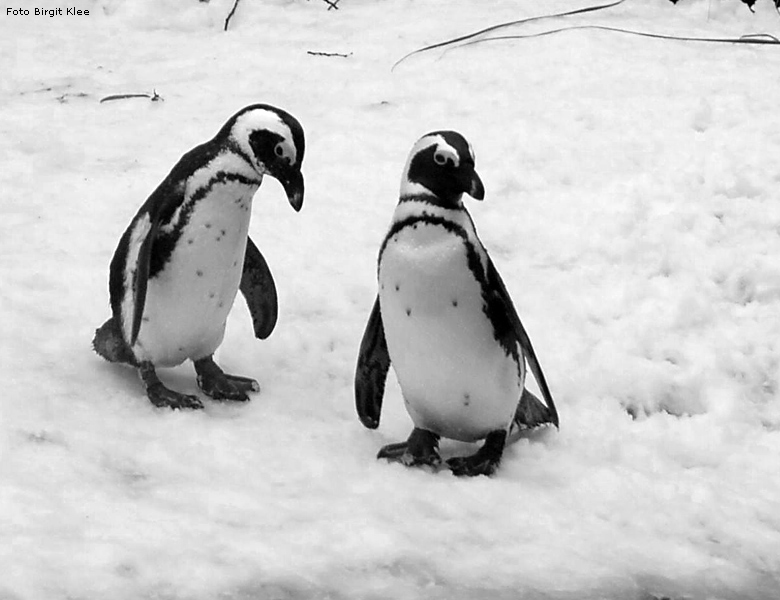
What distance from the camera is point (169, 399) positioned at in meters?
2.92

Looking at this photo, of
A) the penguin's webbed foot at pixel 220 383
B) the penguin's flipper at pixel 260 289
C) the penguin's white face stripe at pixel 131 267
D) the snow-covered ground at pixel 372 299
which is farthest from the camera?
the penguin's flipper at pixel 260 289

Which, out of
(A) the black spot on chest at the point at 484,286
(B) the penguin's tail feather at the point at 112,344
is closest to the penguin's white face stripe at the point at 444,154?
(A) the black spot on chest at the point at 484,286

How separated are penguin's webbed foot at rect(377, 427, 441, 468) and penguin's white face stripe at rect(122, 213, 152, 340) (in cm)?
75

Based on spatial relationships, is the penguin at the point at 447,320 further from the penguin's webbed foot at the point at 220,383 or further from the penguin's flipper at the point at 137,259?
the penguin's flipper at the point at 137,259

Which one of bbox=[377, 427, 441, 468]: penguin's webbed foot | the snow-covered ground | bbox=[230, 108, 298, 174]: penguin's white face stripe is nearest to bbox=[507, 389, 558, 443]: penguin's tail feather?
the snow-covered ground

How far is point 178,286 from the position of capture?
9.47 ft

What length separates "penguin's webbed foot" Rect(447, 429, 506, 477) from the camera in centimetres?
264

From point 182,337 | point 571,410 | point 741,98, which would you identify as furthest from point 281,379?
point 741,98

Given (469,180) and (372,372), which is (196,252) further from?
(469,180)

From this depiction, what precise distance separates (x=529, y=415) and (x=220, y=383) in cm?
84

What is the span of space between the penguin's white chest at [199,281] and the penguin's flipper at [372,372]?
15.9 inches

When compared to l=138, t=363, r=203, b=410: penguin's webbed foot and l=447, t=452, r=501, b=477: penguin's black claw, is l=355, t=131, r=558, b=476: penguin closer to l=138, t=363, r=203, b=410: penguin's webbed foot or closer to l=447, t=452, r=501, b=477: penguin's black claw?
l=447, t=452, r=501, b=477: penguin's black claw

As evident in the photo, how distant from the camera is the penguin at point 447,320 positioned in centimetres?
255

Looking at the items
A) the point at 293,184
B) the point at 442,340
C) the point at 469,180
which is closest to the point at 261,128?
the point at 293,184
